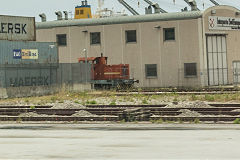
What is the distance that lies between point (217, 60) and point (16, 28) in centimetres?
2203

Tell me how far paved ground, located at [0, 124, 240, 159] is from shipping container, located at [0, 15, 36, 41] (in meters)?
23.3

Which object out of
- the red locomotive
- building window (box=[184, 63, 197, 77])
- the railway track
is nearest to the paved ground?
the railway track

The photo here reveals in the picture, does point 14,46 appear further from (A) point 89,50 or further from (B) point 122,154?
(B) point 122,154

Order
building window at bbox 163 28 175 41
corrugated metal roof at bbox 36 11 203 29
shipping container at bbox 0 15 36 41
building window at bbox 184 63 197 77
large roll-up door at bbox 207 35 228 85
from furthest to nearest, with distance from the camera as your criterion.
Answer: large roll-up door at bbox 207 35 228 85, building window at bbox 163 28 175 41, building window at bbox 184 63 197 77, corrugated metal roof at bbox 36 11 203 29, shipping container at bbox 0 15 36 41

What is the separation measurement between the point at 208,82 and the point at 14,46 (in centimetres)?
2072

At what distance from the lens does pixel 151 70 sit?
55.2 meters

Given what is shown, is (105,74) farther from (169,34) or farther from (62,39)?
(62,39)

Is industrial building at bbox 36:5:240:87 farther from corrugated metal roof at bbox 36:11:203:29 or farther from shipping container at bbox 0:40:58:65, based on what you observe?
shipping container at bbox 0:40:58:65

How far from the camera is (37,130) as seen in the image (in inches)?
781

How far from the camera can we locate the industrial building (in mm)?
54031

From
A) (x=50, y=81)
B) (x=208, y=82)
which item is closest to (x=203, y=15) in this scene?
(x=208, y=82)

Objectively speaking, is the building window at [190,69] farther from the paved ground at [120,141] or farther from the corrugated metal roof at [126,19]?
the paved ground at [120,141]

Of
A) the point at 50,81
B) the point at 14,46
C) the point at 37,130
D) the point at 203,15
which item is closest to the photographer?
the point at 37,130

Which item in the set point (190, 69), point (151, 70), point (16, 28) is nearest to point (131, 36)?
A: point (151, 70)
